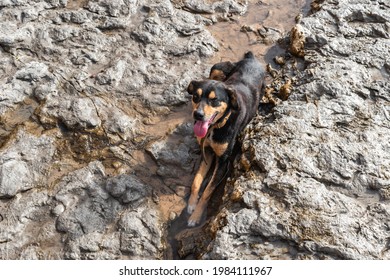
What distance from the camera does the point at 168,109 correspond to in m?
7.06

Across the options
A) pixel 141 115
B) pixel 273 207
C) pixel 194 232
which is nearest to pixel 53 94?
pixel 141 115

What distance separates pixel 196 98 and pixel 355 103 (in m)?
2.59

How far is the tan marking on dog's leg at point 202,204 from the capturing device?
562 centimetres

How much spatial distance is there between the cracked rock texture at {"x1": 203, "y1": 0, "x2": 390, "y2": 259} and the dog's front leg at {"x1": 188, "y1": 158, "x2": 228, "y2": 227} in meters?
0.25

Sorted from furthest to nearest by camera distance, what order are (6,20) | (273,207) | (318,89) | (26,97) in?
(6,20), (26,97), (318,89), (273,207)

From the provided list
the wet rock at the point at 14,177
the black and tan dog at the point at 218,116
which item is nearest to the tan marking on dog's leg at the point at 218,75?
the black and tan dog at the point at 218,116

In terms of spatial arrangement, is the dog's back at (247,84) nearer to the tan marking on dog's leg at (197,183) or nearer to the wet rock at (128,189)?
the tan marking on dog's leg at (197,183)

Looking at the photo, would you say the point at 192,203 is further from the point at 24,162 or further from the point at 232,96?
the point at 24,162

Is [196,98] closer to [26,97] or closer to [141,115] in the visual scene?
[141,115]

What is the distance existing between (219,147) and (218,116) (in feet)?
1.76

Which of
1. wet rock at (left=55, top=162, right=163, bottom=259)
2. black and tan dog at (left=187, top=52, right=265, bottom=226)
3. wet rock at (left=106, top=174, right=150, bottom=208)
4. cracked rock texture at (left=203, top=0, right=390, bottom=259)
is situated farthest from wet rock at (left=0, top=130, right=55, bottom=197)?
cracked rock texture at (left=203, top=0, right=390, bottom=259)

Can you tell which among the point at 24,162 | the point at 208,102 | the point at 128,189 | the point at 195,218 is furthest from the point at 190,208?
the point at 24,162

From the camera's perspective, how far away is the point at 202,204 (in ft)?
18.7

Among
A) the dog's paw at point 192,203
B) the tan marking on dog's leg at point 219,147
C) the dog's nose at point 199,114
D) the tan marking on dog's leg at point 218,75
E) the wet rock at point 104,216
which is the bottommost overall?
the wet rock at point 104,216
